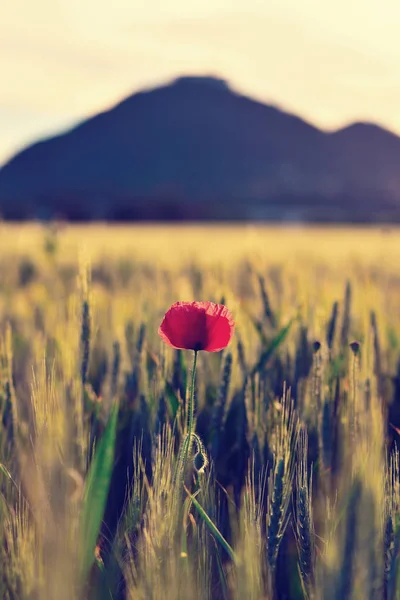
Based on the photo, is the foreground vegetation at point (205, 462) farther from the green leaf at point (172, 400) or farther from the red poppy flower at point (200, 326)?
the red poppy flower at point (200, 326)

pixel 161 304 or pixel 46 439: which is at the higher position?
pixel 161 304

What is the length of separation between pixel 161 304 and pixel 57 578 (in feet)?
3.60

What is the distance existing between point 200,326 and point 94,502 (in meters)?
0.22

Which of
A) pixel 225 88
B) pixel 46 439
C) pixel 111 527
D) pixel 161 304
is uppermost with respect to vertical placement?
pixel 225 88

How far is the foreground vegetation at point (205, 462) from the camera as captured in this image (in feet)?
2.11

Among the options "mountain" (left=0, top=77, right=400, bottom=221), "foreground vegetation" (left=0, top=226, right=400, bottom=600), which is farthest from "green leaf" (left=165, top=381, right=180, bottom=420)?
"mountain" (left=0, top=77, right=400, bottom=221)

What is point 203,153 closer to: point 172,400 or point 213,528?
point 172,400

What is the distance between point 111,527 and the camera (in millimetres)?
894

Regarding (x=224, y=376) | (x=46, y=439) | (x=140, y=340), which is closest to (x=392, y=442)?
(x=224, y=376)

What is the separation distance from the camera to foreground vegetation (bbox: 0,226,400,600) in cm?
64

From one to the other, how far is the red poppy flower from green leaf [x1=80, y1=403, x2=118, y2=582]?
130mm

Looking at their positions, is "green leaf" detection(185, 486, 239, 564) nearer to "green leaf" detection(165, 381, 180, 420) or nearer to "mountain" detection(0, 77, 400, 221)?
"green leaf" detection(165, 381, 180, 420)

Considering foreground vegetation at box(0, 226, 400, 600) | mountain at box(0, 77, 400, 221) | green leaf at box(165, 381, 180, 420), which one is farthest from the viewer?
mountain at box(0, 77, 400, 221)

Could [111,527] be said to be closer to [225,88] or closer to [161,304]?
[161,304]
